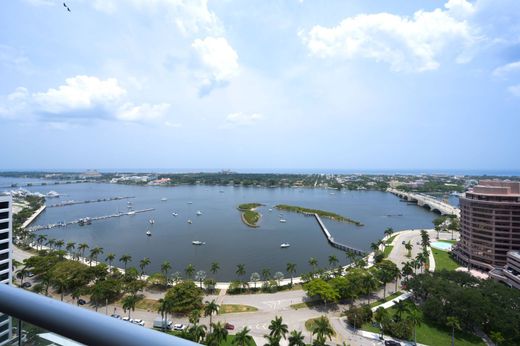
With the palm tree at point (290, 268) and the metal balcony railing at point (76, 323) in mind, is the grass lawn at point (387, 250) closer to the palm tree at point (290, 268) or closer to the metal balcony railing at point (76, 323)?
the palm tree at point (290, 268)

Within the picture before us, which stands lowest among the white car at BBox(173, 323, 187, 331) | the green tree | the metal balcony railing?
the white car at BBox(173, 323, 187, 331)

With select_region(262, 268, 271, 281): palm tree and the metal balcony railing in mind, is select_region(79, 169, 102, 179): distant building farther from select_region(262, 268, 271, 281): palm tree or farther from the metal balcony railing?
the metal balcony railing

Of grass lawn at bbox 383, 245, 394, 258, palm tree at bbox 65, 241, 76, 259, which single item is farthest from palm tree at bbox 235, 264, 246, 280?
palm tree at bbox 65, 241, 76, 259

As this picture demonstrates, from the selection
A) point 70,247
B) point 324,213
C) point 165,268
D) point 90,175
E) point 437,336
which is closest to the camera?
point 437,336

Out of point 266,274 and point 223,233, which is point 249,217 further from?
point 266,274

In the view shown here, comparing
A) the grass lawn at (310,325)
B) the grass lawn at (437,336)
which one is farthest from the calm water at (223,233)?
the grass lawn at (437,336)

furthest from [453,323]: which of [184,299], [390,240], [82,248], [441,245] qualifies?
[82,248]
